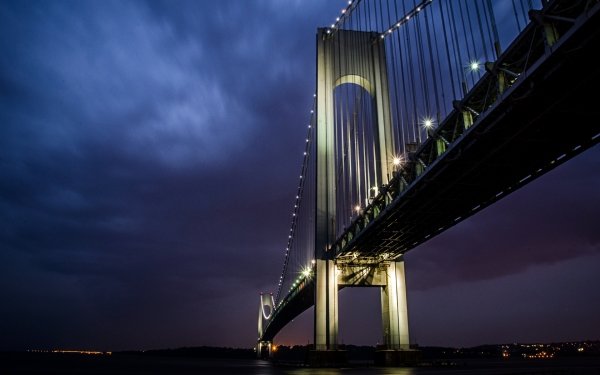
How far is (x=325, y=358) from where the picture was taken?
1100 inches

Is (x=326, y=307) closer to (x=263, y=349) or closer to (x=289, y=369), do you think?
(x=289, y=369)

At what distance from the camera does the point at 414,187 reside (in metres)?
18.3

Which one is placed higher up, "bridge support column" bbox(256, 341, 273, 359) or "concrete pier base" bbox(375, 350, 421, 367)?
"concrete pier base" bbox(375, 350, 421, 367)

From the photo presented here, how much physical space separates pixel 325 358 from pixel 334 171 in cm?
1147

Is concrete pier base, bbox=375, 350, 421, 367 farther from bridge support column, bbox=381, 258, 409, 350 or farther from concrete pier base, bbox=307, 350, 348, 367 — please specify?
concrete pier base, bbox=307, 350, 348, 367

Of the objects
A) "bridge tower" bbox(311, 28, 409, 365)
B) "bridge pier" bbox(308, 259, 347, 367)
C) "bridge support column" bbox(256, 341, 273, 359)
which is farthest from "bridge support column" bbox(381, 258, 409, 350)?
"bridge support column" bbox(256, 341, 273, 359)

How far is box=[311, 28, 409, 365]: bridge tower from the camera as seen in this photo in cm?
2861

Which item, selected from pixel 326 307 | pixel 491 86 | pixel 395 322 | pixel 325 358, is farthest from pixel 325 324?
pixel 491 86

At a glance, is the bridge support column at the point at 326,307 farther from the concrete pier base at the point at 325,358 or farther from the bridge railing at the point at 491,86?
the bridge railing at the point at 491,86

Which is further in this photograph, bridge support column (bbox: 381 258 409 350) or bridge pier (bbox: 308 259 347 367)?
bridge support column (bbox: 381 258 409 350)

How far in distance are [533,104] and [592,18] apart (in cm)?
342

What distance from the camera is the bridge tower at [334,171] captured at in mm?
28609

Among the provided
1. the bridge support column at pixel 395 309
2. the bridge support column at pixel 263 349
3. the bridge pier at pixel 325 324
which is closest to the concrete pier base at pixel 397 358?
the bridge support column at pixel 395 309

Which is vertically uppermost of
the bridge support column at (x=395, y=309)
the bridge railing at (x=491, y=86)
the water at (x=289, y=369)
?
the bridge railing at (x=491, y=86)
